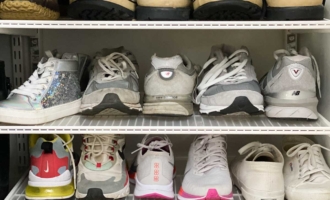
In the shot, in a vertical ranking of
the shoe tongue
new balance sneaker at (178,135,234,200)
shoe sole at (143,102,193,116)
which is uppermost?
the shoe tongue

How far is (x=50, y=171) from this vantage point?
3.63 feet

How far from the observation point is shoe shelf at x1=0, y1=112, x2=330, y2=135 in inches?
41.2

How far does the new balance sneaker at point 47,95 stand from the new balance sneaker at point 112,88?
0.05 m

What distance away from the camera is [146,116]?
1149 millimetres

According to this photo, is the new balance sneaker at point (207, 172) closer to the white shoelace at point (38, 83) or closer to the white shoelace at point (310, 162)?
the white shoelace at point (310, 162)

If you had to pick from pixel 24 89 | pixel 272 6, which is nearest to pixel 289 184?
pixel 272 6

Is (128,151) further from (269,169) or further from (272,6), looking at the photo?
(272,6)

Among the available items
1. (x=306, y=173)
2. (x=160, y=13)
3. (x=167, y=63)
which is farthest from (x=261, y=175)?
(x=160, y=13)

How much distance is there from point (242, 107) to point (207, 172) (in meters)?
0.21

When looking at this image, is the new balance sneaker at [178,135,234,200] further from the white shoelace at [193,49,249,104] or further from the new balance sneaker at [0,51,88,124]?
the new balance sneaker at [0,51,88,124]

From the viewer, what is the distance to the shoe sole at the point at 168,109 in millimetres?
1065

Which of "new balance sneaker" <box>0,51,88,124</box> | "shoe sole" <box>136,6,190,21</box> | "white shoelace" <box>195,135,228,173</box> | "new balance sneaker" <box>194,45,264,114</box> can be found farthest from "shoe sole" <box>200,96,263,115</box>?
"new balance sneaker" <box>0,51,88,124</box>

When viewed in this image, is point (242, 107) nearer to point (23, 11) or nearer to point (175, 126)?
point (175, 126)

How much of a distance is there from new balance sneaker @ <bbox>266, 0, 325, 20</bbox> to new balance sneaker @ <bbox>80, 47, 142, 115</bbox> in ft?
1.33
